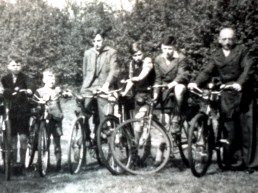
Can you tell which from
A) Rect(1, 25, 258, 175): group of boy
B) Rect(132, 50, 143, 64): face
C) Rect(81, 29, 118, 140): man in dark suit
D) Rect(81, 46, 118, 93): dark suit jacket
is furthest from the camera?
Rect(81, 46, 118, 93): dark suit jacket

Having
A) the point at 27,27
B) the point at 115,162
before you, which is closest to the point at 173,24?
the point at 27,27

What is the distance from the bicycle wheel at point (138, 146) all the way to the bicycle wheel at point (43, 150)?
3.99ft

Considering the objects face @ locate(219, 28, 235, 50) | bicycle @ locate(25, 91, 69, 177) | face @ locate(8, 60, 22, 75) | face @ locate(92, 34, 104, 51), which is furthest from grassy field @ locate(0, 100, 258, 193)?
face @ locate(92, 34, 104, 51)

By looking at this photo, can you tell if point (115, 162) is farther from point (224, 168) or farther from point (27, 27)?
point (27, 27)

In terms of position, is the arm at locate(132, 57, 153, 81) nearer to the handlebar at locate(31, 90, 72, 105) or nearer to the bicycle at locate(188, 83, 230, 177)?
the bicycle at locate(188, 83, 230, 177)

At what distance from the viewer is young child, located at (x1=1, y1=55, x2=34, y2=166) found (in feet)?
25.9

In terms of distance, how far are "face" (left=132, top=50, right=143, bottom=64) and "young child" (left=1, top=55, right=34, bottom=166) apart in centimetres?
178

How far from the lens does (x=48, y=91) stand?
8328 mm

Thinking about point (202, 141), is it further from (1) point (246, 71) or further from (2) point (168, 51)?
(2) point (168, 51)

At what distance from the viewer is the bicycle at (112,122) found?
734 centimetres

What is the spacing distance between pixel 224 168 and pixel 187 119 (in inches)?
38.4

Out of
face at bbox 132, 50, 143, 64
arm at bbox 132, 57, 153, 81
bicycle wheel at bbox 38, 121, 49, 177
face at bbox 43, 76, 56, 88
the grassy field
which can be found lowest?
the grassy field

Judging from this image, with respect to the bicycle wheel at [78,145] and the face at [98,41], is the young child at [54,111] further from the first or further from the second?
the face at [98,41]

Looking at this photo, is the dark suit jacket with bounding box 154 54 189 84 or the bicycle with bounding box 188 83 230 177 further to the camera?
the dark suit jacket with bounding box 154 54 189 84
